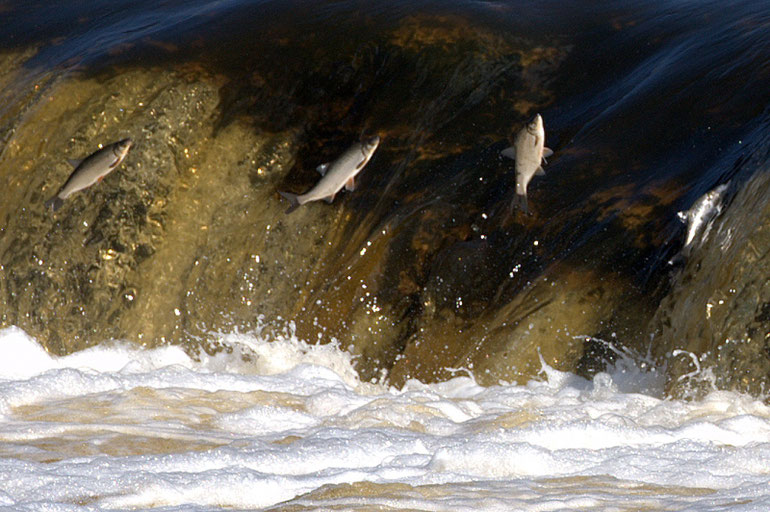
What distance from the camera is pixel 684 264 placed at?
588 cm

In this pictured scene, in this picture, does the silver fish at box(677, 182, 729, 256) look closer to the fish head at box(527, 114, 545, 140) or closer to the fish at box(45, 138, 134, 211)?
the fish head at box(527, 114, 545, 140)

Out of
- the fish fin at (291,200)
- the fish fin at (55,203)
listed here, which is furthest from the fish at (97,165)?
the fish fin at (291,200)

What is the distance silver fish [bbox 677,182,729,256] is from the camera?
593cm

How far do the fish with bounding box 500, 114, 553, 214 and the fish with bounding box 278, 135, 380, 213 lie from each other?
798 mm

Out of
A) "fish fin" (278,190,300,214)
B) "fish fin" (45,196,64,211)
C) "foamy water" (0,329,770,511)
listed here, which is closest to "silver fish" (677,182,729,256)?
"foamy water" (0,329,770,511)

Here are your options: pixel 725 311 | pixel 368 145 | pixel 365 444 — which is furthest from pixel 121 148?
pixel 725 311

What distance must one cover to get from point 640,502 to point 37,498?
2054mm

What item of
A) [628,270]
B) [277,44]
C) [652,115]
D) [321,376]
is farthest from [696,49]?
[321,376]

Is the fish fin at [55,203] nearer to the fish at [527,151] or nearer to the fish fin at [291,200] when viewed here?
the fish fin at [291,200]

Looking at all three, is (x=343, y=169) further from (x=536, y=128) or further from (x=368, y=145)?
(x=536, y=128)

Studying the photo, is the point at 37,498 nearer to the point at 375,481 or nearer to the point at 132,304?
the point at 375,481

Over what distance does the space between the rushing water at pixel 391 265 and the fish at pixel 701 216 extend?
3cm

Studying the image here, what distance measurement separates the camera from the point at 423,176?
23.5ft

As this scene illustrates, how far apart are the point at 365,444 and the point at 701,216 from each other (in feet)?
8.34
